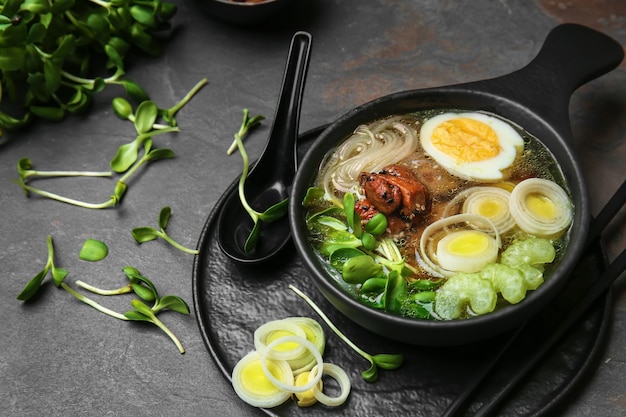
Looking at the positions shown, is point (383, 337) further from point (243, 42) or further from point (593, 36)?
point (243, 42)

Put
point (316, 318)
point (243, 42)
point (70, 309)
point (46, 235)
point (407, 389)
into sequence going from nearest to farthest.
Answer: point (407, 389)
point (316, 318)
point (70, 309)
point (46, 235)
point (243, 42)

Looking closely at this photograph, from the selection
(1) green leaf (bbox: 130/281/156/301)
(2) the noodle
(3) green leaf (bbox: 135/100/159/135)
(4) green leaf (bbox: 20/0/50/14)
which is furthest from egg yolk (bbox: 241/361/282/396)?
(4) green leaf (bbox: 20/0/50/14)

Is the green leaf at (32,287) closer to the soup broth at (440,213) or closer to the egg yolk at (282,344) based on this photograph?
the egg yolk at (282,344)

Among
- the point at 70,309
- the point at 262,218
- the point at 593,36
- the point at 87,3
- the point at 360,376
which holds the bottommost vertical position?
the point at 70,309

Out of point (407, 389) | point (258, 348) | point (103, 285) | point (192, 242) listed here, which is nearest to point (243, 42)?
point (192, 242)

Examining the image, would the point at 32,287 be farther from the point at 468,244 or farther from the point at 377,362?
the point at 468,244

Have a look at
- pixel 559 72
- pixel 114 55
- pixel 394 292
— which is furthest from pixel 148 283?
pixel 559 72
